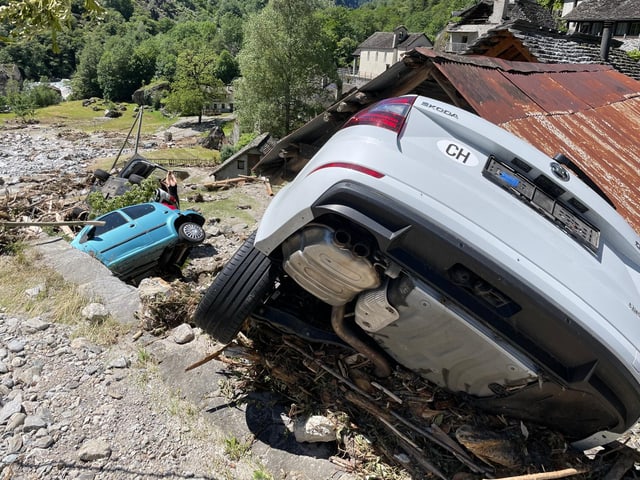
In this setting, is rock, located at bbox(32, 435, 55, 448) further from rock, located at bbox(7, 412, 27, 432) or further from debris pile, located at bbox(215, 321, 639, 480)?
debris pile, located at bbox(215, 321, 639, 480)

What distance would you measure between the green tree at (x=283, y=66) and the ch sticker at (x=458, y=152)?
26.3 metres

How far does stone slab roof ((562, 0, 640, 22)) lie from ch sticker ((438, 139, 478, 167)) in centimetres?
4153

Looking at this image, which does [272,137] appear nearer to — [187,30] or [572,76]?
[572,76]

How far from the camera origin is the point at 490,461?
2.76 meters

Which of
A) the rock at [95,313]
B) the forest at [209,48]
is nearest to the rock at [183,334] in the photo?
the rock at [95,313]

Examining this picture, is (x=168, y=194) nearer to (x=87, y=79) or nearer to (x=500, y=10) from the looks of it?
(x=500, y=10)

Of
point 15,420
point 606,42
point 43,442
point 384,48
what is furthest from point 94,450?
point 384,48

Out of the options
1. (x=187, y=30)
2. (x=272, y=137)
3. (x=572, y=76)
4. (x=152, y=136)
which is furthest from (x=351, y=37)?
(x=572, y=76)

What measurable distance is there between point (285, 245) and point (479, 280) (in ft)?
3.71

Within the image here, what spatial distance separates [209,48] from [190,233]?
78.6 m

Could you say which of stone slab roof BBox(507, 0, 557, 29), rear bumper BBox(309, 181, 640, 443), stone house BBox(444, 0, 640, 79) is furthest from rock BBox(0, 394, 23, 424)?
stone slab roof BBox(507, 0, 557, 29)

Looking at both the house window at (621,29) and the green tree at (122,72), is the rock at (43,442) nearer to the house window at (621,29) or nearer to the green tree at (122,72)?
the house window at (621,29)

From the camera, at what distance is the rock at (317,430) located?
3170mm

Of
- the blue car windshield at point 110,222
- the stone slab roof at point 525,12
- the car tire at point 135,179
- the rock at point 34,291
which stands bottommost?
the car tire at point 135,179
